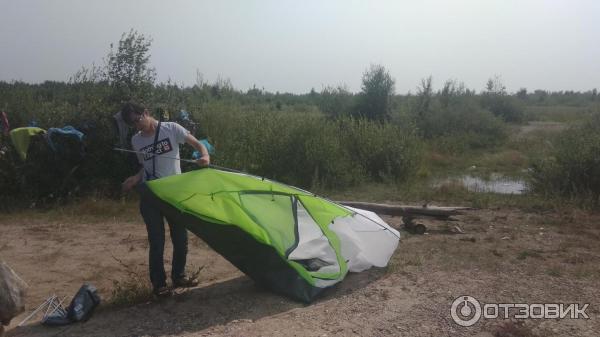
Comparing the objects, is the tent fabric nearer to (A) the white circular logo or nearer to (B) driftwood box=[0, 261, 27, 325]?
(B) driftwood box=[0, 261, 27, 325]

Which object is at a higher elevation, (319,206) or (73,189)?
(319,206)

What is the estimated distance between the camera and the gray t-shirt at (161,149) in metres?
4.49

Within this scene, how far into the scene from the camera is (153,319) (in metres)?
4.21

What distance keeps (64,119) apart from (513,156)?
1369 centimetres

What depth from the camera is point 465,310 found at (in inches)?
169

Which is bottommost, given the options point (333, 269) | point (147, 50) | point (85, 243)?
point (85, 243)

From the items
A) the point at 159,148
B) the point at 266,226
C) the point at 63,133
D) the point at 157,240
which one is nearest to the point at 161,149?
the point at 159,148

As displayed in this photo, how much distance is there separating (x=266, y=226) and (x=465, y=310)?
183cm

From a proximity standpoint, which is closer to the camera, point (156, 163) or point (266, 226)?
point (266, 226)

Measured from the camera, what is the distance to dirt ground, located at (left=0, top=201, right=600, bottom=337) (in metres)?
4.02

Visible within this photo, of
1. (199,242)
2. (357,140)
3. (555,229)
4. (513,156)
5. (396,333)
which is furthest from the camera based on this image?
(513,156)

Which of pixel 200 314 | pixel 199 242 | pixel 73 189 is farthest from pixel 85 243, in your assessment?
pixel 200 314

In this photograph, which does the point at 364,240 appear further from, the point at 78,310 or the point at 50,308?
the point at 50,308

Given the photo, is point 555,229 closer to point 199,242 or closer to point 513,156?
point 199,242
